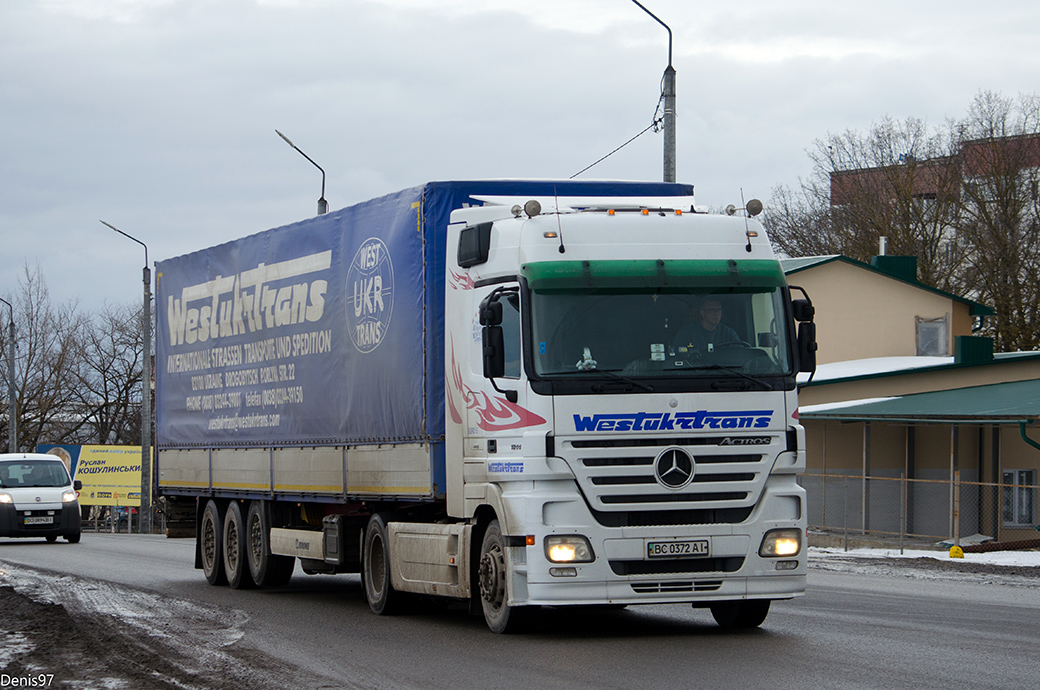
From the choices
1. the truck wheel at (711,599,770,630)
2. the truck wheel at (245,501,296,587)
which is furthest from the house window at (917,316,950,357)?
the truck wheel at (711,599,770,630)

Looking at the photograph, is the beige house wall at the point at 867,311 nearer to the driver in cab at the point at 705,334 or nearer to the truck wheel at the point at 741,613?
the truck wheel at the point at 741,613

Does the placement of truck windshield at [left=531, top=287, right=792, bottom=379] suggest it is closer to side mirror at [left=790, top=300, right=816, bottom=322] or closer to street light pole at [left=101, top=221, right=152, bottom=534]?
side mirror at [left=790, top=300, right=816, bottom=322]

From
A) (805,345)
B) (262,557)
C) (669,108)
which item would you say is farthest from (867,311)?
(805,345)

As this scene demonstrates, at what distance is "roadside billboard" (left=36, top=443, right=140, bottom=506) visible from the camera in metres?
52.8

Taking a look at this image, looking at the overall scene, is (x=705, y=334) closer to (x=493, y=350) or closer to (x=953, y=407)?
(x=493, y=350)

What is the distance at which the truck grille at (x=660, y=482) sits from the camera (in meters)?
10.8

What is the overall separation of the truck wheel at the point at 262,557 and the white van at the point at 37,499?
14840 millimetres

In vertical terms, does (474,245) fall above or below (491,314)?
above

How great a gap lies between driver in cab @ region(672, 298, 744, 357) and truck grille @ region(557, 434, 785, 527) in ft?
2.29

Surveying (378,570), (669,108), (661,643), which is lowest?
(661,643)

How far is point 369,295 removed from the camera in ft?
45.9

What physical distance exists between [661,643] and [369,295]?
187 inches

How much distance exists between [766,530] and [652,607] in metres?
3.60

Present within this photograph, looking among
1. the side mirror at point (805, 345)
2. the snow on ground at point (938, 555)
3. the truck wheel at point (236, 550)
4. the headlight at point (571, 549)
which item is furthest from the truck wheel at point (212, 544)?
the snow on ground at point (938, 555)
